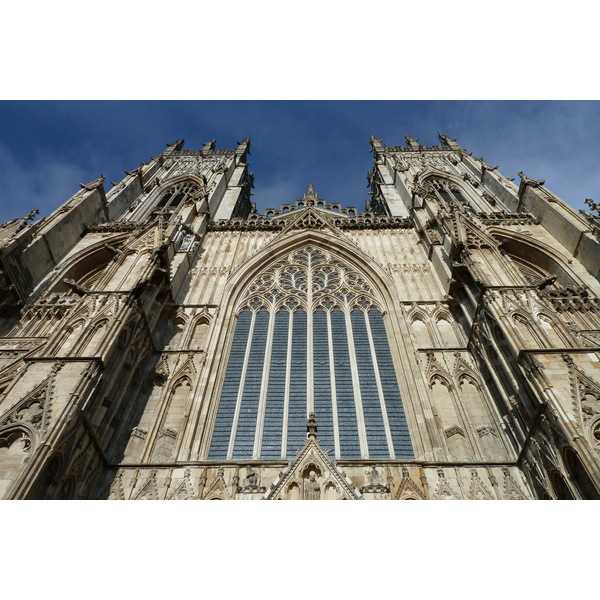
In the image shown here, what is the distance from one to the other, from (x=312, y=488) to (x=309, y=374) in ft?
15.2

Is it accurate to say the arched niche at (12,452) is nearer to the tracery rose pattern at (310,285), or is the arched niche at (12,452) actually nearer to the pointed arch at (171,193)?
the tracery rose pattern at (310,285)

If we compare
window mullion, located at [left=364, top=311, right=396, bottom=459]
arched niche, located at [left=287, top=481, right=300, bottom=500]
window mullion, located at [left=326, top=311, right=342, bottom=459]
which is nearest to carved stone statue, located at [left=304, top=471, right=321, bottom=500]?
arched niche, located at [left=287, top=481, right=300, bottom=500]

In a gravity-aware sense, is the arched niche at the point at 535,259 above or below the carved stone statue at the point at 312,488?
above

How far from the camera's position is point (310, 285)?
16.8 meters

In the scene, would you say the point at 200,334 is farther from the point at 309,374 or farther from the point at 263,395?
the point at 309,374

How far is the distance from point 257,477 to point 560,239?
51.6 ft

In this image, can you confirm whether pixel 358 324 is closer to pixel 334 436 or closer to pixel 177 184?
pixel 334 436

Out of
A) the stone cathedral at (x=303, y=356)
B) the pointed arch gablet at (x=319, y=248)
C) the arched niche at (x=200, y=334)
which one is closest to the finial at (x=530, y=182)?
the stone cathedral at (x=303, y=356)

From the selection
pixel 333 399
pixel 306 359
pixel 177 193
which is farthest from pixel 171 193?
pixel 333 399

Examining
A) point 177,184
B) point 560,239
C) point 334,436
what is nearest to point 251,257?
point 334,436

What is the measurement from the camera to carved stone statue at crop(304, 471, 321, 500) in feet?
26.9

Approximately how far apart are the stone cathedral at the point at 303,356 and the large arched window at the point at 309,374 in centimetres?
6

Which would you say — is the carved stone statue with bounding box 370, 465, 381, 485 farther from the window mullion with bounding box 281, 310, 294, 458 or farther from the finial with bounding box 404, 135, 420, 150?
the finial with bounding box 404, 135, 420, 150

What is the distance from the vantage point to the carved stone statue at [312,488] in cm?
821
